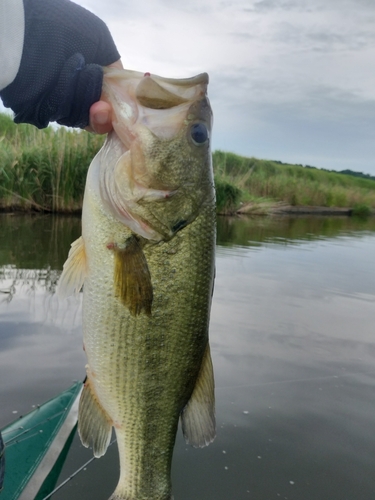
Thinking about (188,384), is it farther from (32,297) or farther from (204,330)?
(32,297)

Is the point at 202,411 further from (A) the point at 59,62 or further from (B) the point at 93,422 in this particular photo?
(A) the point at 59,62

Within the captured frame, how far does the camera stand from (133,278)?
173 centimetres

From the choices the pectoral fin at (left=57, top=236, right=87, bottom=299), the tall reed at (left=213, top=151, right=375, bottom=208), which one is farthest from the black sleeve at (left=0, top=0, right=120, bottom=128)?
the tall reed at (left=213, top=151, right=375, bottom=208)

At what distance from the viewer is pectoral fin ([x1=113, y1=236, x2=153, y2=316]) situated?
1.73 metres

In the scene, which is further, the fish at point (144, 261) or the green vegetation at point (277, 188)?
the green vegetation at point (277, 188)

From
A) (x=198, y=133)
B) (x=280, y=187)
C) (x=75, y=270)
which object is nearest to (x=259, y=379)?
(x=75, y=270)

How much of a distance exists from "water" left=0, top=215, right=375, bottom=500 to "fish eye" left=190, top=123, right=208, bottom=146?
2.19 m

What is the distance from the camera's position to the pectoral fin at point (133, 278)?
5.68 feet

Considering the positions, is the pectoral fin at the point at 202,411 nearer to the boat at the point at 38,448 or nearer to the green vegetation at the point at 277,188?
the boat at the point at 38,448

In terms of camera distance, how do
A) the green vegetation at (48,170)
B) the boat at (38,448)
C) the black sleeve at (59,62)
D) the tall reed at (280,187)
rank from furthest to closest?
1. the tall reed at (280,187)
2. the green vegetation at (48,170)
3. the boat at (38,448)
4. the black sleeve at (59,62)

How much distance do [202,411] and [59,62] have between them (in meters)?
1.49

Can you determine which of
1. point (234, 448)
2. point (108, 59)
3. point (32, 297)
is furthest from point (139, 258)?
point (32, 297)

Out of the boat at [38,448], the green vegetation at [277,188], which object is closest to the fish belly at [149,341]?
the boat at [38,448]

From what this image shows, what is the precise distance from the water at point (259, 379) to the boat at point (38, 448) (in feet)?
0.56
